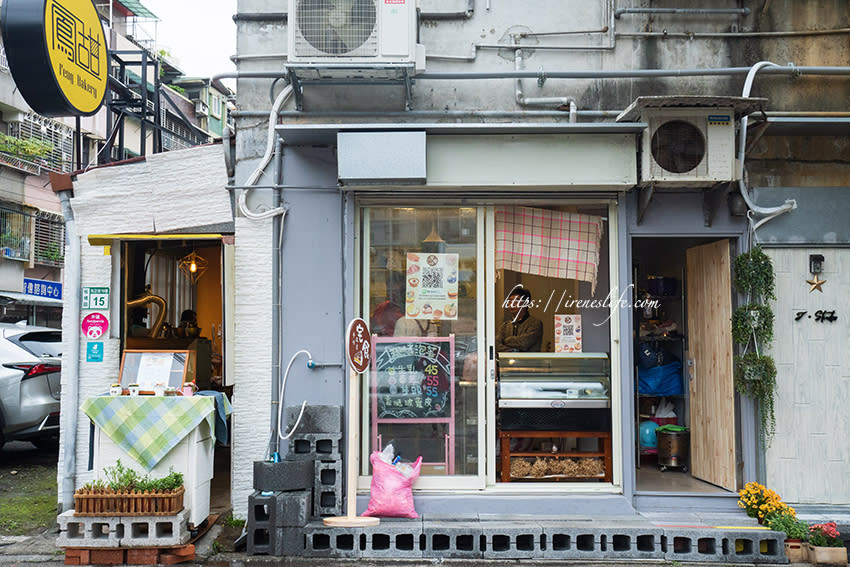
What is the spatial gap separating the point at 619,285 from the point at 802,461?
255 cm

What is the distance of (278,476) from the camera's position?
5.96 metres

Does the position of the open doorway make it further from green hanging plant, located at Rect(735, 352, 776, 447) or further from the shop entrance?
green hanging plant, located at Rect(735, 352, 776, 447)

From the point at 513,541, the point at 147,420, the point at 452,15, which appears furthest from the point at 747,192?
the point at 147,420

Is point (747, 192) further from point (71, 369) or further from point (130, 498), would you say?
point (71, 369)

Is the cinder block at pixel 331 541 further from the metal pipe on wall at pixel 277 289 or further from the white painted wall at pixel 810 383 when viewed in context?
the white painted wall at pixel 810 383

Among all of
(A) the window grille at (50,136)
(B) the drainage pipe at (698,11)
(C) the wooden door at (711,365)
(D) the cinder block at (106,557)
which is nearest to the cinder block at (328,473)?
(D) the cinder block at (106,557)

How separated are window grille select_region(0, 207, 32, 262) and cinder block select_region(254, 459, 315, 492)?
17173 mm

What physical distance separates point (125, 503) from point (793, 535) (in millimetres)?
6117

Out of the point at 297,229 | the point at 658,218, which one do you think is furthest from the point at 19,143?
the point at 658,218

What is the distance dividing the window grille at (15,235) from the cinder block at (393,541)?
709 inches

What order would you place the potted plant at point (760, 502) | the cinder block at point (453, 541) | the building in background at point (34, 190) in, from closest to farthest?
the cinder block at point (453, 541), the potted plant at point (760, 502), the building in background at point (34, 190)

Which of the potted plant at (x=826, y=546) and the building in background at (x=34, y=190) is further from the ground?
the building in background at (x=34, y=190)

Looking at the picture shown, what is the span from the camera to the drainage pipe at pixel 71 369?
7.01m

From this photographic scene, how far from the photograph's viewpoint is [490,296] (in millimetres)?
6898
